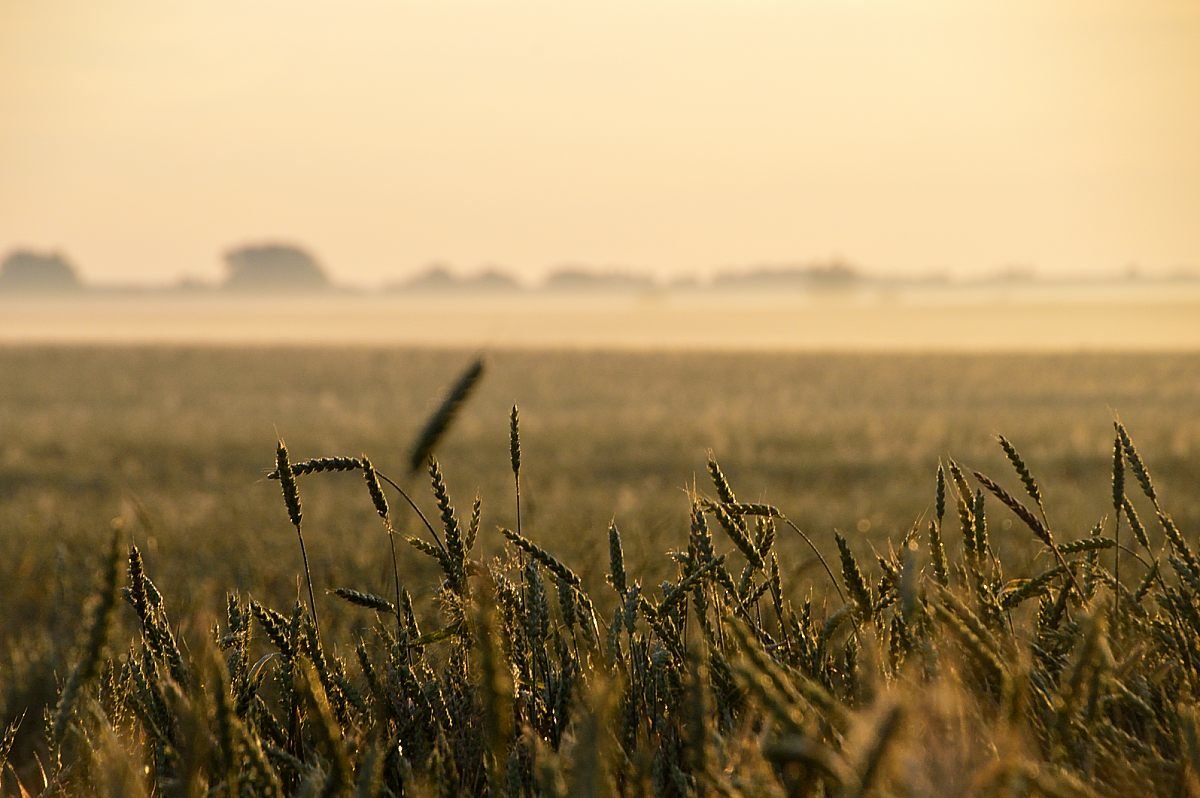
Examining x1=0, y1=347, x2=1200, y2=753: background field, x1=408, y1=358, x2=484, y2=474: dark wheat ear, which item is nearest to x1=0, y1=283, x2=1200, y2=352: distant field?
x1=0, y1=347, x2=1200, y2=753: background field

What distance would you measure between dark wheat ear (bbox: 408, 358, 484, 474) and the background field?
165 millimetres

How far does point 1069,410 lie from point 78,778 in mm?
20856

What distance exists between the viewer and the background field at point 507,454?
6680 mm

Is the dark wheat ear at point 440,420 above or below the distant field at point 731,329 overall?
above

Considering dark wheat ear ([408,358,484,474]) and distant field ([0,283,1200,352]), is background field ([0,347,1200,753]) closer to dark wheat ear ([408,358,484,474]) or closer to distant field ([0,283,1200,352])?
dark wheat ear ([408,358,484,474])

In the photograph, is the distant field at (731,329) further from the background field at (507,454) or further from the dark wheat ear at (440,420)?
the dark wheat ear at (440,420)

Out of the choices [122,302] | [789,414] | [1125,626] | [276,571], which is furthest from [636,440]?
[122,302]

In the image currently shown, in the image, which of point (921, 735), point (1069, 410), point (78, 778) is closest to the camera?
point (921, 735)

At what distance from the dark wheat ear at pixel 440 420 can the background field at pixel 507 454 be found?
6.5 inches

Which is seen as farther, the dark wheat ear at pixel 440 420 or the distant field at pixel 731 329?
the distant field at pixel 731 329

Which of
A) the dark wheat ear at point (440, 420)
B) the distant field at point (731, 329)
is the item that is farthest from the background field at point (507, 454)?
the distant field at point (731, 329)

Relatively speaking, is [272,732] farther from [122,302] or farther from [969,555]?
[122,302]

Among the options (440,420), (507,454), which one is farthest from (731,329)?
(440,420)

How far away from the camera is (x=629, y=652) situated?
6.80 ft
